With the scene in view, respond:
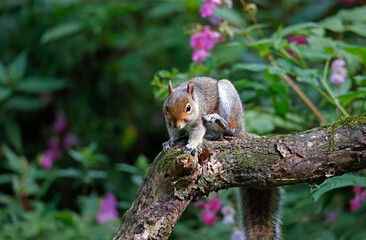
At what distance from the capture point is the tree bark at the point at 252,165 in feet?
5.42

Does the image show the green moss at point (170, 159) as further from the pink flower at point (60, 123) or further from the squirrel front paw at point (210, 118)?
the pink flower at point (60, 123)

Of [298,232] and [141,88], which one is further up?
[141,88]

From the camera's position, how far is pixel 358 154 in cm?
167

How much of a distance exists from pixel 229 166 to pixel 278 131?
3.46 feet

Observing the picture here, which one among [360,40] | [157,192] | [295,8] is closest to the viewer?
[157,192]

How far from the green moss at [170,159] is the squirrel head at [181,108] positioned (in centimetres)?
24

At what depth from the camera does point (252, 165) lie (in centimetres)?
173

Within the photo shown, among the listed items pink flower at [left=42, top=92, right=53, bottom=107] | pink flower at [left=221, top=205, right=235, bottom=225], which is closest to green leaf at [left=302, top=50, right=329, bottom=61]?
pink flower at [left=221, top=205, right=235, bottom=225]

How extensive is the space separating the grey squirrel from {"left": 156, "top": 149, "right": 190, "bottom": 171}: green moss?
4.5 inches

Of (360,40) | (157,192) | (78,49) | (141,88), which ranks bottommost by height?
(157,192)

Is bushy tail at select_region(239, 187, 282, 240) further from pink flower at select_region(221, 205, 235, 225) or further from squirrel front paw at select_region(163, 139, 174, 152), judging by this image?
pink flower at select_region(221, 205, 235, 225)

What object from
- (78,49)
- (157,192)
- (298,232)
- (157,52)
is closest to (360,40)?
(298,232)

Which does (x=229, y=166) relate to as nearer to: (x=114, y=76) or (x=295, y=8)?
(x=295, y=8)

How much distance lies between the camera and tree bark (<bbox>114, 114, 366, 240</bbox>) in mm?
1651
